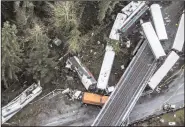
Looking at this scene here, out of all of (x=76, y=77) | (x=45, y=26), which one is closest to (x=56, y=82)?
(x=76, y=77)


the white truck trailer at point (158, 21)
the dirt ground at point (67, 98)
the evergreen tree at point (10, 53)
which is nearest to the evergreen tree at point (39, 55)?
the evergreen tree at point (10, 53)

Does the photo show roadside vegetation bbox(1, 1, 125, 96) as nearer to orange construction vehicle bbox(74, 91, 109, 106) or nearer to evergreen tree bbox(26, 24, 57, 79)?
evergreen tree bbox(26, 24, 57, 79)

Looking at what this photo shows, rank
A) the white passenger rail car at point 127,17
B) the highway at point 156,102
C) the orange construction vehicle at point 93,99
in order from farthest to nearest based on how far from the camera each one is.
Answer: the white passenger rail car at point 127,17 → the highway at point 156,102 → the orange construction vehicle at point 93,99

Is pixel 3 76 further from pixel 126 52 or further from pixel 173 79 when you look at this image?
pixel 173 79

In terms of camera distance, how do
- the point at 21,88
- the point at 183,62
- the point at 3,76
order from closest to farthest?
the point at 3,76 → the point at 21,88 → the point at 183,62

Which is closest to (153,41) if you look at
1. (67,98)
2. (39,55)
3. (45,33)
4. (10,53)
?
(67,98)

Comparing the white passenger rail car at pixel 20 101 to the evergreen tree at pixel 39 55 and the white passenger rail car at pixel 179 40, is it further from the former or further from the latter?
the white passenger rail car at pixel 179 40

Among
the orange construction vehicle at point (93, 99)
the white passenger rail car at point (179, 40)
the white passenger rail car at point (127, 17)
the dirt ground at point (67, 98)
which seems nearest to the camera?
the dirt ground at point (67, 98)
